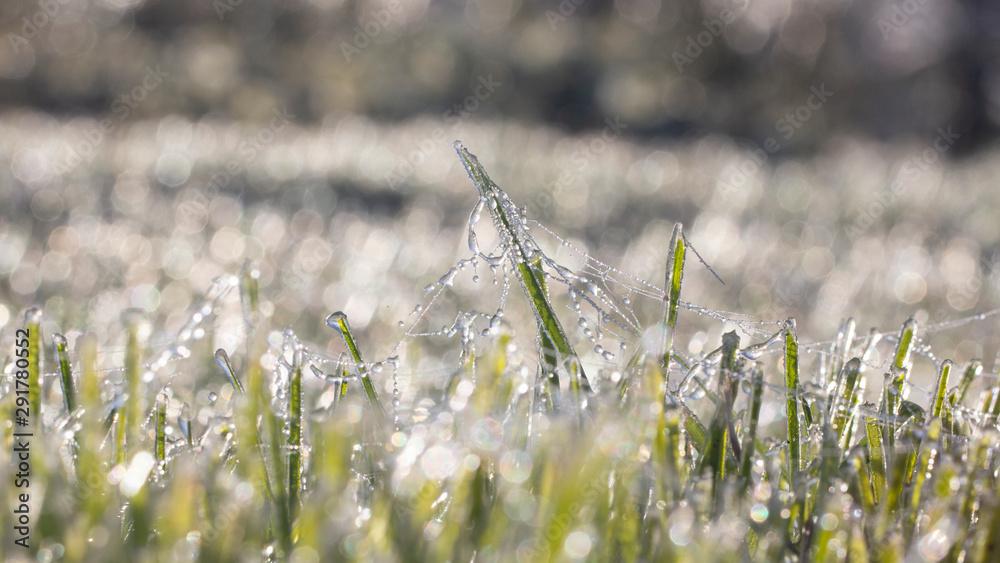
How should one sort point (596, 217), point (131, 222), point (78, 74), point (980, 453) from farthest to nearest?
1. point (78, 74)
2. point (596, 217)
3. point (131, 222)
4. point (980, 453)

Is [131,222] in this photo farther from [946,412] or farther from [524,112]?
[524,112]

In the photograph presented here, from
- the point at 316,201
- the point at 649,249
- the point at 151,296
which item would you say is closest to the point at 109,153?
the point at 316,201
